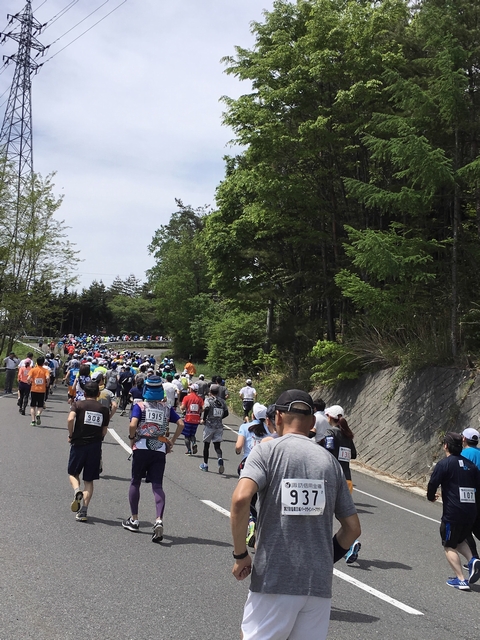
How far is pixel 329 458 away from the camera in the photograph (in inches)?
134

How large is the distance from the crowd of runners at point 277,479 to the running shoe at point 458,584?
0.01 m

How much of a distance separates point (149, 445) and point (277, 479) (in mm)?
4654

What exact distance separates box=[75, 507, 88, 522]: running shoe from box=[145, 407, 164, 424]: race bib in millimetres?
1415

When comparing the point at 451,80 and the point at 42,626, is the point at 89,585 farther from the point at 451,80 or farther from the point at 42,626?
the point at 451,80

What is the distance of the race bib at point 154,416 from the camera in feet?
25.6

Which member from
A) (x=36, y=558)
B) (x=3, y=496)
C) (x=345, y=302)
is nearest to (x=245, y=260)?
(x=345, y=302)

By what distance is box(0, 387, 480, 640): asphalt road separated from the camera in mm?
4914

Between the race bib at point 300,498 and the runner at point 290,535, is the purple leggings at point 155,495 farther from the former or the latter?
the race bib at point 300,498

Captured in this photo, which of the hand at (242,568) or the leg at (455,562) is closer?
the hand at (242,568)

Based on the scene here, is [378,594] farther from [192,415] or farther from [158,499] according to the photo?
[192,415]

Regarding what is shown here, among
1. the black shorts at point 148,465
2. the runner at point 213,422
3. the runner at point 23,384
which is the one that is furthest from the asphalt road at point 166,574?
the runner at point 23,384

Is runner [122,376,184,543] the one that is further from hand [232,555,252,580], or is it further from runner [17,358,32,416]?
runner [17,358,32,416]

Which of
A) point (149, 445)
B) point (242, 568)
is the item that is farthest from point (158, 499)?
point (242, 568)

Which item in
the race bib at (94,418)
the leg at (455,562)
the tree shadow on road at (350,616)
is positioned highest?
the race bib at (94,418)
